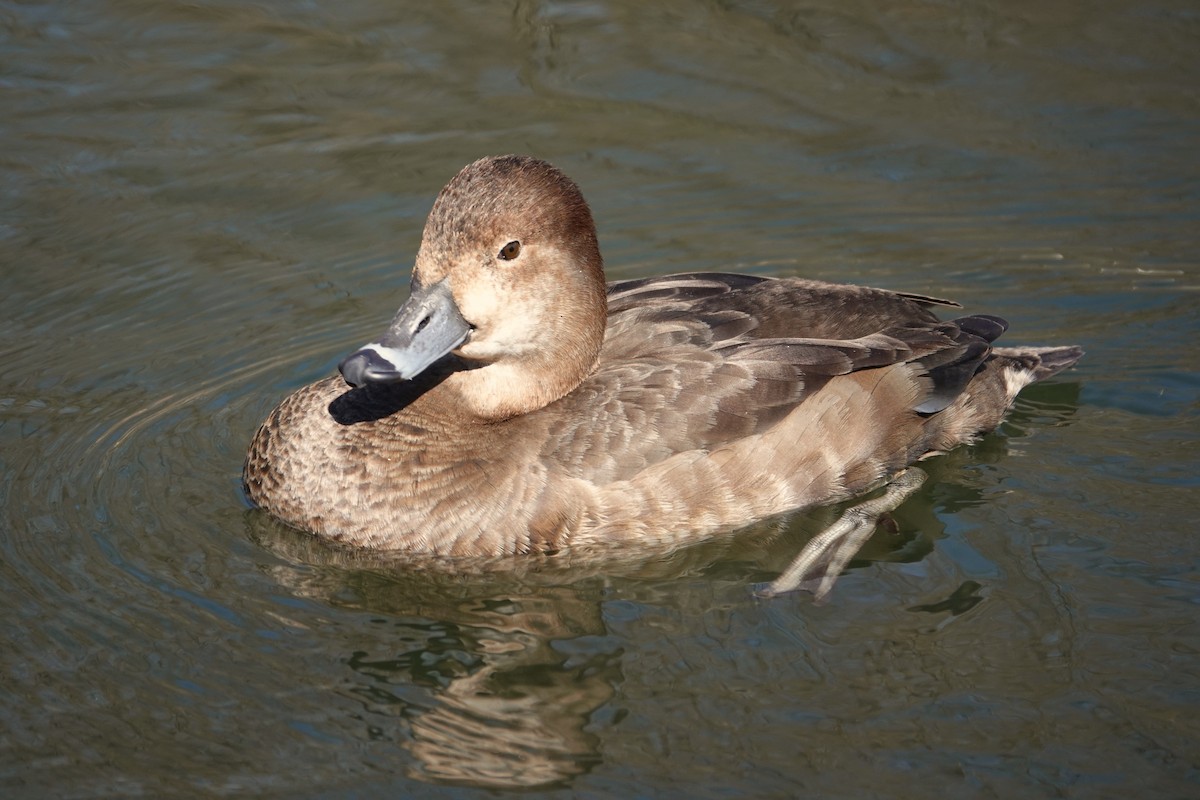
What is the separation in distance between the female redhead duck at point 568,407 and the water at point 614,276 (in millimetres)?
200

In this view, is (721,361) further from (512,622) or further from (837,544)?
(512,622)

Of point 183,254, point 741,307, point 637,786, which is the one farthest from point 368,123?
point 637,786

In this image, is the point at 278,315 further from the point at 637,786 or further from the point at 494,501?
the point at 637,786

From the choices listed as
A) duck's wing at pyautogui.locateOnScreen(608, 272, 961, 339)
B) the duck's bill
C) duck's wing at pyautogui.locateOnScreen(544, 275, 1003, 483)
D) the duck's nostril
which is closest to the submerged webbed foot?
duck's wing at pyautogui.locateOnScreen(544, 275, 1003, 483)

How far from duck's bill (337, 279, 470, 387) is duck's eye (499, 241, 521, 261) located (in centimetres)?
24

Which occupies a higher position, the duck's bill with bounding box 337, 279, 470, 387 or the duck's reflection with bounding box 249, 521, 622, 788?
the duck's bill with bounding box 337, 279, 470, 387

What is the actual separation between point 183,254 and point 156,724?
3969 mm

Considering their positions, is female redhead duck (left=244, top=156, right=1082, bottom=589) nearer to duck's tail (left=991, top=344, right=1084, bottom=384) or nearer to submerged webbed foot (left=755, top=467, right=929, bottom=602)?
submerged webbed foot (left=755, top=467, right=929, bottom=602)

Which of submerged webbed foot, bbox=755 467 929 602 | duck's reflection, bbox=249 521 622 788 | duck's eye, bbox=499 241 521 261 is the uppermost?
duck's eye, bbox=499 241 521 261

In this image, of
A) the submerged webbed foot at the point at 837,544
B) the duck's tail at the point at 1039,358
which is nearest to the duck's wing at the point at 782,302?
the duck's tail at the point at 1039,358

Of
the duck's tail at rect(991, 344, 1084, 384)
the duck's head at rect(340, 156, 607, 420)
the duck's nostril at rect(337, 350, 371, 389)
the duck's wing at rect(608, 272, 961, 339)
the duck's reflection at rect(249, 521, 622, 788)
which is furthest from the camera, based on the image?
the duck's tail at rect(991, 344, 1084, 384)

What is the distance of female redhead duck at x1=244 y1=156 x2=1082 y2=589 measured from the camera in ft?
17.8

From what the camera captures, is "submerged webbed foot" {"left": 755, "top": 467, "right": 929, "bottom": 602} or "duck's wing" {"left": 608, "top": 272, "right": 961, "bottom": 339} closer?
"submerged webbed foot" {"left": 755, "top": 467, "right": 929, "bottom": 602}

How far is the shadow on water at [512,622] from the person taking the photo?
4574 millimetres
